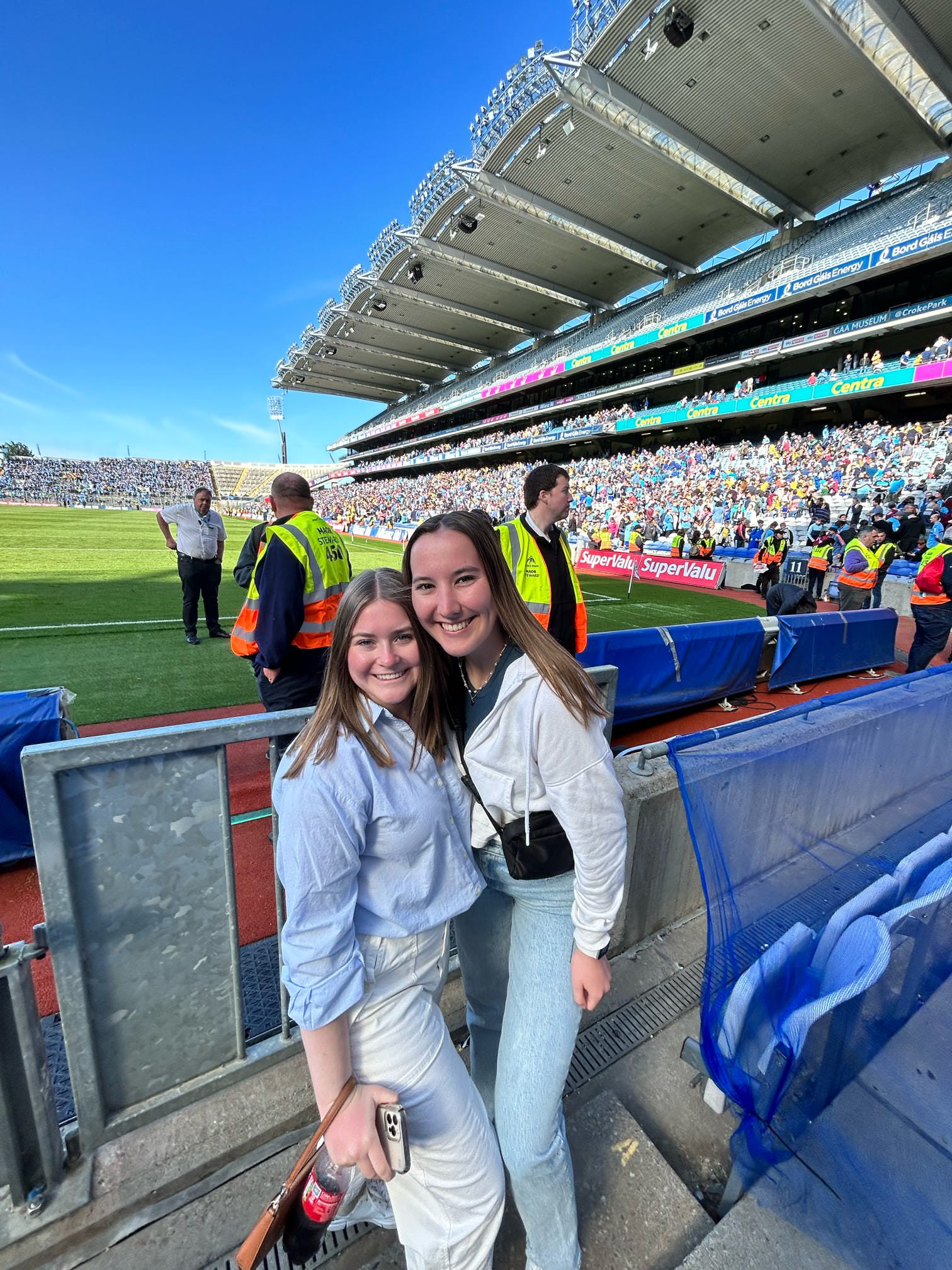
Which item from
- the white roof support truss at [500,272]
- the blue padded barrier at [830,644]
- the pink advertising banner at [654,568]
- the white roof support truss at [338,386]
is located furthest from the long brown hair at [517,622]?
A: the white roof support truss at [338,386]

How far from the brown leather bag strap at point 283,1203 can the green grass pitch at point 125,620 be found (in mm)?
4892

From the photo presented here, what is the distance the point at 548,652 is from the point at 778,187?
36.8 meters

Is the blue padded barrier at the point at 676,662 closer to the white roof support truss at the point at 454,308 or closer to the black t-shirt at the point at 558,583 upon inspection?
the black t-shirt at the point at 558,583

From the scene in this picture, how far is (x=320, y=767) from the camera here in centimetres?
115

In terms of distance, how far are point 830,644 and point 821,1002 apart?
661cm

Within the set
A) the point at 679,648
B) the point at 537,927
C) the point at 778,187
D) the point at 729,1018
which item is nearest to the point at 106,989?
the point at 537,927

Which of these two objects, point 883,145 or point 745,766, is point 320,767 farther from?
point 883,145

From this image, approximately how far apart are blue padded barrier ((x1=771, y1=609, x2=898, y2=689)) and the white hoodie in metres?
6.08

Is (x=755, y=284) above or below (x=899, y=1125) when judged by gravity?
above

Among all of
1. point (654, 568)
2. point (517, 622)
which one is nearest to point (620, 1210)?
point (517, 622)

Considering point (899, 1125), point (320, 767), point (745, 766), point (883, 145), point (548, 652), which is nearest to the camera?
point (320, 767)

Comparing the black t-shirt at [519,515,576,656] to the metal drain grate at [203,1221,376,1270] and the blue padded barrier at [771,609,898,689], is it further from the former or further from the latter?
the blue padded barrier at [771,609,898,689]

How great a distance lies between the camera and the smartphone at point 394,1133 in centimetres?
113

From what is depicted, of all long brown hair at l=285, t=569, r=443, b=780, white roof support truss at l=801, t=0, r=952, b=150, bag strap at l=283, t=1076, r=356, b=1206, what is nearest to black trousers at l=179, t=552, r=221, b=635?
long brown hair at l=285, t=569, r=443, b=780
